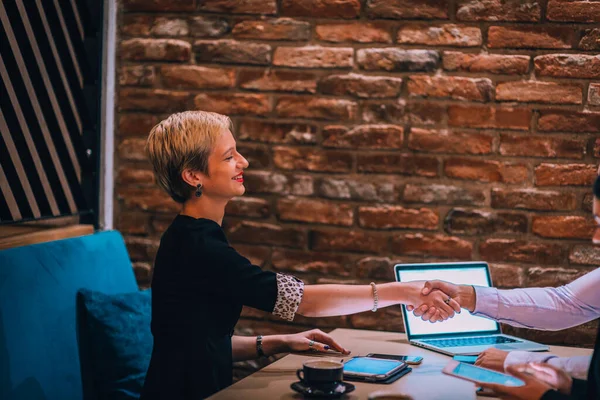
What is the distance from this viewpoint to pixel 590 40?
256 centimetres

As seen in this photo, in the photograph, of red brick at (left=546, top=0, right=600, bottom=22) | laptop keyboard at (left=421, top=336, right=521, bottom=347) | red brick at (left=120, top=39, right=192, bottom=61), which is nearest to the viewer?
laptop keyboard at (left=421, top=336, right=521, bottom=347)

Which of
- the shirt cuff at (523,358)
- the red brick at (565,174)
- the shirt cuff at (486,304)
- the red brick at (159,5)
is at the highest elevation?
the red brick at (159,5)

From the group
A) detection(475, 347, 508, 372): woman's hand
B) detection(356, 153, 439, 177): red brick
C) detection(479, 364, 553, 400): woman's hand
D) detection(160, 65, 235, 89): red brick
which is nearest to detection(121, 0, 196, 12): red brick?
detection(160, 65, 235, 89): red brick

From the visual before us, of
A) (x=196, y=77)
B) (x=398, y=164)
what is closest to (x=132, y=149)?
(x=196, y=77)

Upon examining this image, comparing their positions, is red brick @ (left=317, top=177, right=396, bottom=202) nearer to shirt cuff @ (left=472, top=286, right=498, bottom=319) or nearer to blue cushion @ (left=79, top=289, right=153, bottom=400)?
shirt cuff @ (left=472, top=286, right=498, bottom=319)

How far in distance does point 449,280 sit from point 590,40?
3.48 ft

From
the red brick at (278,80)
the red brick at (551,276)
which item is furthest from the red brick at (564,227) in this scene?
the red brick at (278,80)

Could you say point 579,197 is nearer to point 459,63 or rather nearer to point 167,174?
point 459,63

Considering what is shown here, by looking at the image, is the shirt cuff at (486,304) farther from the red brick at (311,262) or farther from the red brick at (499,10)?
Result: the red brick at (499,10)

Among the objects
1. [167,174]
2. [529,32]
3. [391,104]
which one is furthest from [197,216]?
[529,32]

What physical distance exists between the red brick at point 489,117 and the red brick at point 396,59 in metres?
0.20

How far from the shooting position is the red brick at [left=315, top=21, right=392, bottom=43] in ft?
8.85

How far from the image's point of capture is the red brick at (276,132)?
277cm

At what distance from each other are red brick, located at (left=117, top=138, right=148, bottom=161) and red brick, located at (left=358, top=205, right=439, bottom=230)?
959 millimetres
